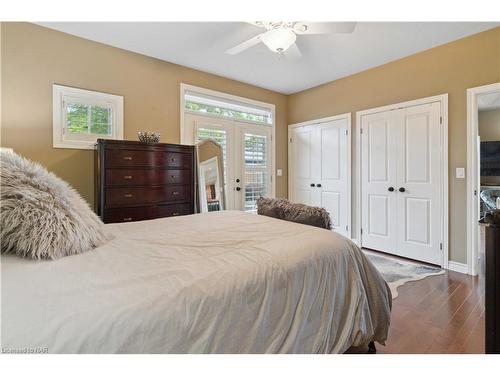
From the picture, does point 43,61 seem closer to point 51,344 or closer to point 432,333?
point 51,344

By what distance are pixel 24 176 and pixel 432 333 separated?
2532mm

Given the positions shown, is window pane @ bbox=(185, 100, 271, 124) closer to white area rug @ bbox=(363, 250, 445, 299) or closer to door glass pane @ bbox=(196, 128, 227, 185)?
door glass pane @ bbox=(196, 128, 227, 185)

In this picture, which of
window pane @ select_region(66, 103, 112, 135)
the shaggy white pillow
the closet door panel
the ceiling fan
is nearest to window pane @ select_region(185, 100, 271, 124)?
the closet door panel

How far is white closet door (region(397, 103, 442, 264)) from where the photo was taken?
3084 millimetres

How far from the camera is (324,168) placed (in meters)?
4.32

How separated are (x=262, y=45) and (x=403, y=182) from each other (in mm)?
2479

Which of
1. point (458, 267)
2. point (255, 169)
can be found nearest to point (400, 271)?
point (458, 267)

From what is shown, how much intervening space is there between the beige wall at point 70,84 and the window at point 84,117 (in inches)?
2.7

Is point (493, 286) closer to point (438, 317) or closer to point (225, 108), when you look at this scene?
point (438, 317)

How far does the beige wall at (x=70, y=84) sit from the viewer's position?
7.95ft

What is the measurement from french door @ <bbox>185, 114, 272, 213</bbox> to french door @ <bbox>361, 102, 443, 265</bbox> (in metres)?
1.60

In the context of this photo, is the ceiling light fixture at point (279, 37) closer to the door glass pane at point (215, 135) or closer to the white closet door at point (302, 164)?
the door glass pane at point (215, 135)

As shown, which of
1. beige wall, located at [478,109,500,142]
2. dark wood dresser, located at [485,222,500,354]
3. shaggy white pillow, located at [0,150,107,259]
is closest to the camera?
shaggy white pillow, located at [0,150,107,259]

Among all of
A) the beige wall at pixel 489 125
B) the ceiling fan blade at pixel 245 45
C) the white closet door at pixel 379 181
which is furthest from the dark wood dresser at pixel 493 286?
the beige wall at pixel 489 125
